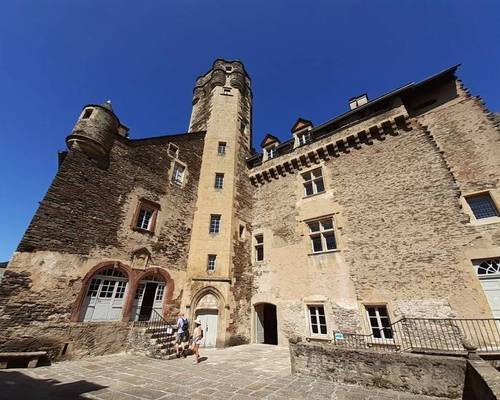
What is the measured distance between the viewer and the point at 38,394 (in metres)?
5.02

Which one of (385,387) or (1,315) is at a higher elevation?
(1,315)

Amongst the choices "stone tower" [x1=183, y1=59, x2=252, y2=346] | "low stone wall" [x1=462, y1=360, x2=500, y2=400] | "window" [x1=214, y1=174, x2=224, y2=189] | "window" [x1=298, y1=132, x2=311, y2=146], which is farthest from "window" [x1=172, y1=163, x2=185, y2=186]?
"low stone wall" [x1=462, y1=360, x2=500, y2=400]

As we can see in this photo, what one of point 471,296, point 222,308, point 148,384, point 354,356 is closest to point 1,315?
point 148,384

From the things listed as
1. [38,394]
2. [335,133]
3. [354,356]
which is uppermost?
[335,133]

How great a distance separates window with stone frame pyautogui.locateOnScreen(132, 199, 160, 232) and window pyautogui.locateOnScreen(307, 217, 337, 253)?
8391 mm

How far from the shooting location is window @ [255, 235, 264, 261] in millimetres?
14156

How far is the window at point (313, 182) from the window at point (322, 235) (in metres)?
1.97

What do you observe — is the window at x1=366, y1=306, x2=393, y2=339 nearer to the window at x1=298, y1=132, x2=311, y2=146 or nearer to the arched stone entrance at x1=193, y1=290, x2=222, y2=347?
the arched stone entrance at x1=193, y1=290, x2=222, y2=347

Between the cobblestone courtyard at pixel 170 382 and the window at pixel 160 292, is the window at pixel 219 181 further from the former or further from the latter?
the cobblestone courtyard at pixel 170 382

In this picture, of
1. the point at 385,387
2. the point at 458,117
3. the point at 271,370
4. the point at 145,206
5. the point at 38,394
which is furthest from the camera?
the point at 145,206

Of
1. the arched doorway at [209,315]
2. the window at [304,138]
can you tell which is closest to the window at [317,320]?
the arched doorway at [209,315]

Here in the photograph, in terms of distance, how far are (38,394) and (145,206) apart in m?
8.11

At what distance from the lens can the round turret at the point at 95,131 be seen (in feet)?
34.0

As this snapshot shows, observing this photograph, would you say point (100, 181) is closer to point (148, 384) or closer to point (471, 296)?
point (148, 384)
